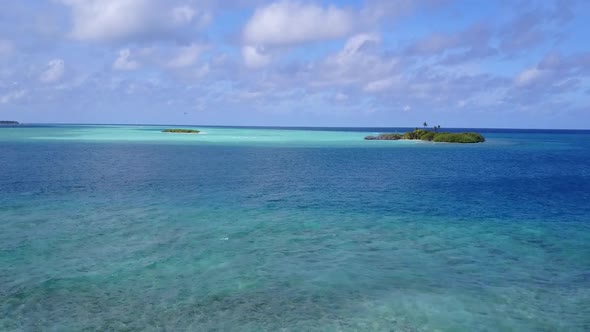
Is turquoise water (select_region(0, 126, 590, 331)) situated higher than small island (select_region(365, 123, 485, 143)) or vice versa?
small island (select_region(365, 123, 485, 143))

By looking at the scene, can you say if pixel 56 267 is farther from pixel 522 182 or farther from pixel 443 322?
pixel 522 182

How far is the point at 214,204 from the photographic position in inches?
1265

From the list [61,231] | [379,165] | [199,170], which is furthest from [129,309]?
[379,165]

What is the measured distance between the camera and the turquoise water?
46.2ft

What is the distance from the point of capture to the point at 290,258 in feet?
65.4

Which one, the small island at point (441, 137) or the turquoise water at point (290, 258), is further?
the small island at point (441, 137)

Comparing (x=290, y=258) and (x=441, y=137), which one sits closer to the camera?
(x=290, y=258)

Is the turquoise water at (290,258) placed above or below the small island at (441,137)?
below

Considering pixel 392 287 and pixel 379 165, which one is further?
pixel 379 165

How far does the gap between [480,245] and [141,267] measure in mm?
16487

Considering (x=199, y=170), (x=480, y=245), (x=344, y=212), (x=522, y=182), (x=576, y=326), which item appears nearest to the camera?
(x=576, y=326)

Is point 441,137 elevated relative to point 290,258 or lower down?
elevated

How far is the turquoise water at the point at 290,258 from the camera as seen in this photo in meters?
14.1

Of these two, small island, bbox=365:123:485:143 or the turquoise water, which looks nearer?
the turquoise water
